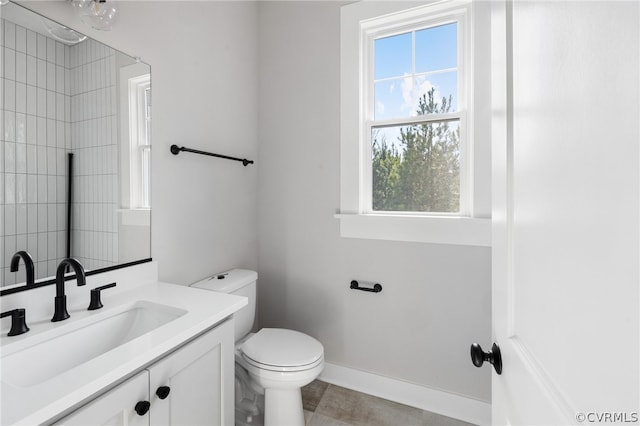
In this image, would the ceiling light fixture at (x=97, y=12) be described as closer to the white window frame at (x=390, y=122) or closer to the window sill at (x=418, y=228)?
the white window frame at (x=390, y=122)

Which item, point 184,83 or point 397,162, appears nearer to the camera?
point 184,83

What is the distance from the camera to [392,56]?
6.12 feet

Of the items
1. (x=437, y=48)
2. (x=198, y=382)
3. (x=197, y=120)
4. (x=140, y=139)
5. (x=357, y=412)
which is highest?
(x=437, y=48)

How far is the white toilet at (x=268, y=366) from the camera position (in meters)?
1.39

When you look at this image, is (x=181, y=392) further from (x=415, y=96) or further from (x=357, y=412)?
(x=415, y=96)

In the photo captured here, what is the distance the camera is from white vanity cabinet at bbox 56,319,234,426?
0.74 meters

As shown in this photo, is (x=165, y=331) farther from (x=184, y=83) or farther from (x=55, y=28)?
(x=184, y=83)

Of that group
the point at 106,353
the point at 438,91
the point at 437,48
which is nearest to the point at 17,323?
the point at 106,353

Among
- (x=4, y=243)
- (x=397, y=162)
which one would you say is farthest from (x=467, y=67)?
(x=4, y=243)

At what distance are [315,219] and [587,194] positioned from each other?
1665 mm

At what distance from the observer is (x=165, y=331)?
0.92 metres

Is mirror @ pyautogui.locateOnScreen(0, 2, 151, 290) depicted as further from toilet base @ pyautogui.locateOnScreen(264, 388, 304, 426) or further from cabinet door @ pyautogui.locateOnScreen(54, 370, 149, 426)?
toilet base @ pyautogui.locateOnScreen(264, 388, 304, 426)

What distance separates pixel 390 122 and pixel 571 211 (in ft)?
5.09

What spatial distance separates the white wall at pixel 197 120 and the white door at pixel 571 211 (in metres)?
1.42
